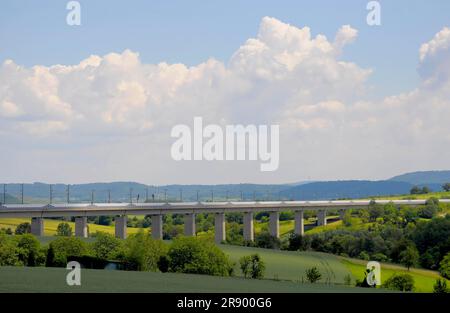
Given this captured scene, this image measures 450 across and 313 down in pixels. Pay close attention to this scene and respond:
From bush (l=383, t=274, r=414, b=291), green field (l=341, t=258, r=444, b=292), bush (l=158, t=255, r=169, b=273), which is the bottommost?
green field (l=341, t=258, r=444, b=292)

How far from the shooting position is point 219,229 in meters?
195

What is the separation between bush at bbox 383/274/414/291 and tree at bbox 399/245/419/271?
78.7ft

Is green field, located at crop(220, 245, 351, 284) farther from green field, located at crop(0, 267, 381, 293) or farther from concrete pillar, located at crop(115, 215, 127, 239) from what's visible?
concrete pillar, located at crop(115, 215, 127, 239)

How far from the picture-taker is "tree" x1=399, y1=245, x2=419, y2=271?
416 ft

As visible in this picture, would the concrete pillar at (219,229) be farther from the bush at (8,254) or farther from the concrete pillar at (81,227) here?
the bush at (8,254)

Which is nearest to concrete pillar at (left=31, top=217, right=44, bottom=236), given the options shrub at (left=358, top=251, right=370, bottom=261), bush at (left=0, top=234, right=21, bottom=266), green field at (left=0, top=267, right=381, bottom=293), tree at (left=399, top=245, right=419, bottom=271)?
bush at (left=0, top=234, right=21, bottom=266)

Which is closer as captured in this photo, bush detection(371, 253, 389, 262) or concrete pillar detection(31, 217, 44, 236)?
bush detection(371, 253, 389, 262)

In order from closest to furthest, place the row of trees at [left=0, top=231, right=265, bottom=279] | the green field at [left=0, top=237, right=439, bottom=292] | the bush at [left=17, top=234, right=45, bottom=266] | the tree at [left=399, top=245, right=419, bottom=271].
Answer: the green field at [left=0, top=237, right=439, bottom=292], the row of trees at [left=0, top=231, right=265, bottom=279], the bush at [left=17, top=234, right=45, bottom=266], the tree at [left=399, top=245, right=419, bottom=271]

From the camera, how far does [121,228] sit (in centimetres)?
17600

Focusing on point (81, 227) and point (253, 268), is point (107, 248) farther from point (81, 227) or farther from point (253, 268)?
point (81, 227)

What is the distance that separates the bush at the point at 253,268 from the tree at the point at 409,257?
1166 inches
